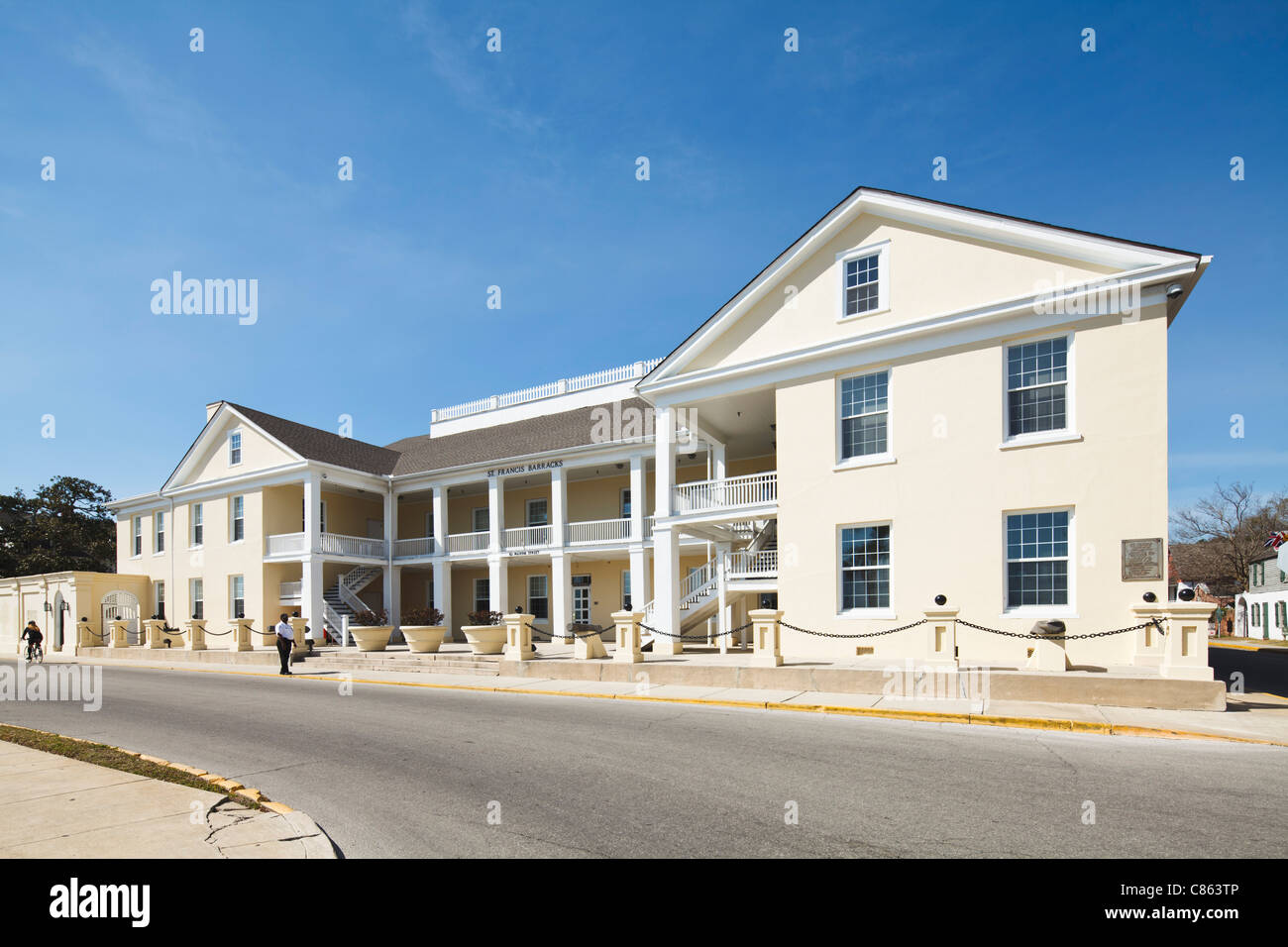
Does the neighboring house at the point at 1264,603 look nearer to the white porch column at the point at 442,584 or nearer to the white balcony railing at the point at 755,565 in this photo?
the white balcony railing at the point at 755,565

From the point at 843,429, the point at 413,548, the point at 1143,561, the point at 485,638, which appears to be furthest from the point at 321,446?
the point at 1143,561

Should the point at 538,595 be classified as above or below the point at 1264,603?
above

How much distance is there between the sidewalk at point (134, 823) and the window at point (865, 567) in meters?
13.8

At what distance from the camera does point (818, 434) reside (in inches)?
736

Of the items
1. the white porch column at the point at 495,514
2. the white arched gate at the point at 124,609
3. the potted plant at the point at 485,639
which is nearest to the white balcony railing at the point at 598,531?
the white porch column at the point at 495,514

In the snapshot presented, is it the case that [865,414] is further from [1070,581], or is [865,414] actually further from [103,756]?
[103,756]

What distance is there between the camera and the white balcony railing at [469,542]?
31.0 m

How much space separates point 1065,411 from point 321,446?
28756 millimetres

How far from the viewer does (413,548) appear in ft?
109

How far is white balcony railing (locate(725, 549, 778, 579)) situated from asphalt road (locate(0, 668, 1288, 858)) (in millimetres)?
8171

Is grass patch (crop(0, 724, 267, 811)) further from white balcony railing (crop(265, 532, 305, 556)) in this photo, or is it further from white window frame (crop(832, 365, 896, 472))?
white balcony railing (crop(265, 532, 305, 556))
